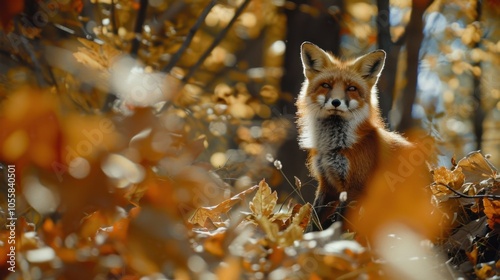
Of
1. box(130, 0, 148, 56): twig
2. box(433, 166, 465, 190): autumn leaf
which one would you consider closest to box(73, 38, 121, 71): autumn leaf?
box(130, 0, 148, 56): twig

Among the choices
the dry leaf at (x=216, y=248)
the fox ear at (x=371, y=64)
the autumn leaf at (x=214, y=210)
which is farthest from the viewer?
the fox ear at (x=371, y=64)

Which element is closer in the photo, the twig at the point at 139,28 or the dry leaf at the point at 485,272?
the dry leaf at the point at 485,272

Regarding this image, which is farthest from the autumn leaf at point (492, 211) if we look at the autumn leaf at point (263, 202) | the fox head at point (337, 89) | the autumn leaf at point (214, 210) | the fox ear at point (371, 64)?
the fox ear at point (371, 64)

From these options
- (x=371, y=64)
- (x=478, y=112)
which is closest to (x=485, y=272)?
(x=371, y=64)

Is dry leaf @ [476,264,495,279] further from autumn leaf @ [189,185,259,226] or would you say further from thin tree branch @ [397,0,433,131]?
thin tree branch @ [397,0,433,131]

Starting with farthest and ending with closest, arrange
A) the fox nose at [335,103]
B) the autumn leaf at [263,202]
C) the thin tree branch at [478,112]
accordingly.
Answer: the thin tree branch at [478,112] < the fox nose at [335,103] < the autumn leaf at [263,202]

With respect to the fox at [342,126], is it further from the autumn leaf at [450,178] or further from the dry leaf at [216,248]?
the dry leaf at [216,248]

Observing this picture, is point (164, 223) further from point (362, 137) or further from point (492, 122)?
point (492, 122)

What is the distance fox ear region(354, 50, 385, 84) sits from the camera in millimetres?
4430

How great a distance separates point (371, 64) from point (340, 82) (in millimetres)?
353

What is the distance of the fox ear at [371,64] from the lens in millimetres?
4430

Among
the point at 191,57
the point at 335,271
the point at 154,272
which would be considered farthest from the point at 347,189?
the point at 191,57

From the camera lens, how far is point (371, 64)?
4.50 metres

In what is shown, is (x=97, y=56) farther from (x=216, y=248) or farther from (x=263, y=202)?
(x=216, y=248)
